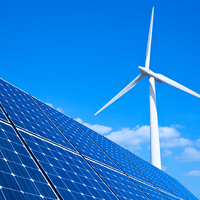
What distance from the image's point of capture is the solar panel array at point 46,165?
1289 cm

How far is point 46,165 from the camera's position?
16062 millimetres

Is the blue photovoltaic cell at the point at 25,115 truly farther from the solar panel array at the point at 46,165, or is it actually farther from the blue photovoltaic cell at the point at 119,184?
the blue photovoltaic cell at the point at 119,184

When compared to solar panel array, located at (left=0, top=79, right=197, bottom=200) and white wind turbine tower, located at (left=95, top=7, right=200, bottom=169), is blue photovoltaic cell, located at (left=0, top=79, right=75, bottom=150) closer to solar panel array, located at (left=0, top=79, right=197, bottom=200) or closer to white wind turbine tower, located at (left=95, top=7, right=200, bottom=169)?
solar panel array, located at (left=0, top=79, right=197, bottom=200)

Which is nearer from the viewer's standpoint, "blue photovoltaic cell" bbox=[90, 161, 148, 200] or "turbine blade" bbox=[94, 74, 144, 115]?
"blue photovoltaic cell" bbox=[90, 161, 148, 200]

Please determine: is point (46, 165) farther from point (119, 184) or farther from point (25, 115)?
point (119, 184)

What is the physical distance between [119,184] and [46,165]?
9.19 meters

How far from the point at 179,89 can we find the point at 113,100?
14572 millimetres

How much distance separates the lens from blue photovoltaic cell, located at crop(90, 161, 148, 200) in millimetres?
21234

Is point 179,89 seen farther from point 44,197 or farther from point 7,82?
point 44,197

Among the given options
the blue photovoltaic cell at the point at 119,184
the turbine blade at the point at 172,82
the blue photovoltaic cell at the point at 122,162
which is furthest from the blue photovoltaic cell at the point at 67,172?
the turbine blade at the point at 172,82

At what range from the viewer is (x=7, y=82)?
27.1 m

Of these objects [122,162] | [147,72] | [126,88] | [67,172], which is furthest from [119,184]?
[147,72]

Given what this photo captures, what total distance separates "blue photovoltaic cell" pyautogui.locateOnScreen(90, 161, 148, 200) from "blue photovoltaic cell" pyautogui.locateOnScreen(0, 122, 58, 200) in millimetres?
8490

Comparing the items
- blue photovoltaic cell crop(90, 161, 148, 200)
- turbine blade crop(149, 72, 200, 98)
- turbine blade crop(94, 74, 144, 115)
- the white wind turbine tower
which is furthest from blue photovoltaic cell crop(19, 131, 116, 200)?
turbine blade crop(149, 72, 200, 98)
